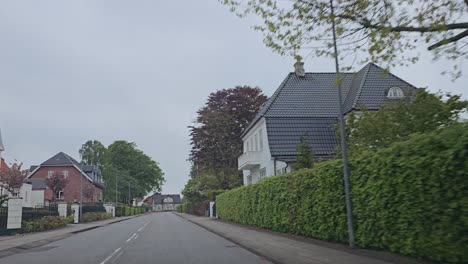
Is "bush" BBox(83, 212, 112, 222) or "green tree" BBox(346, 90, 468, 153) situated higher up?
"green tree" BBox(346, 90, 468, 153)

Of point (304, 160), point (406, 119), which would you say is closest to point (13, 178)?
point (304, 160)

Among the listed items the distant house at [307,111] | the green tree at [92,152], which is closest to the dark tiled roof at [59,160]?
the green tree at [92,152]

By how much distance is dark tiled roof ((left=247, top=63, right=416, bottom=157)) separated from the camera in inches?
1313

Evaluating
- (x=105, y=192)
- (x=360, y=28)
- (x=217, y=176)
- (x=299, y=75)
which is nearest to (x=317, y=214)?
(x=360, y=28)

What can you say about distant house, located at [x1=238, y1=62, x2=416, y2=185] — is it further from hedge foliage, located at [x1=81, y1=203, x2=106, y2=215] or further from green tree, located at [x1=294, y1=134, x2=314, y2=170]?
hedge foliage, located at [x1=81, y1=203, x2=106, y2=215]

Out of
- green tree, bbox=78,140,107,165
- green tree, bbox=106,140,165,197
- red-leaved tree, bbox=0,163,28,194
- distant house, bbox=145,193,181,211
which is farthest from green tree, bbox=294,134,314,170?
distant house, bbox=145,193,181,211

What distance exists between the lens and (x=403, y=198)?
1060cm

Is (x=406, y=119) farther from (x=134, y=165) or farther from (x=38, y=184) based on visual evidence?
(x=134, y=165)

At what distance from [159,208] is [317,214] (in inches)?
7232

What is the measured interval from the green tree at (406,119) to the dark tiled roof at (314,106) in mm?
13821

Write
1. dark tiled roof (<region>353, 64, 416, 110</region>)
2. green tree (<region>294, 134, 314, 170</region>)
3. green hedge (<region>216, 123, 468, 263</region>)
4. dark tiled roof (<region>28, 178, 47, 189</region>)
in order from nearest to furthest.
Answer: green hedge (<region>216, 123, 468, 263</region>)
green tree (<region>294, 134, 314, 170</region>)
dark tiled roof (<region>353, 64, 416, 110</region>)
dark tiled roof (<region>28, 178, 47, 189</region>)

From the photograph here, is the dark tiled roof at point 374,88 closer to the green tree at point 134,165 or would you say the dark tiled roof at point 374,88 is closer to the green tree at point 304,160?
the green tree at point 304,160

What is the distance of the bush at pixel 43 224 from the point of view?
95.4ft

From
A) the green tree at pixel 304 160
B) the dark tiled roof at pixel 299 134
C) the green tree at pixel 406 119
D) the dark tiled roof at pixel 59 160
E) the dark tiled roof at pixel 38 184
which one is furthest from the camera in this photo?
the dark tiled roof at pixel 59 160
